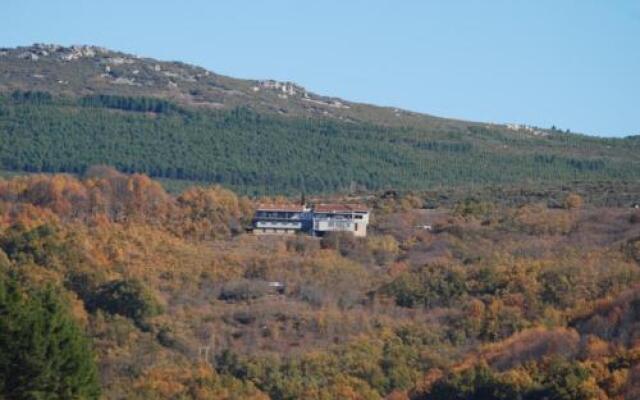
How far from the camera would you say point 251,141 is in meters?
106

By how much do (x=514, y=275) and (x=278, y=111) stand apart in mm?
51793

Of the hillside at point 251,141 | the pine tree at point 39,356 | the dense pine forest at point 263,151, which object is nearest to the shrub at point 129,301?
the pine tree at point 39,356

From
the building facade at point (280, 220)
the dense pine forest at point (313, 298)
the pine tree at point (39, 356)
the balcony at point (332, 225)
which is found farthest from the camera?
the building facade at point (280, 220)

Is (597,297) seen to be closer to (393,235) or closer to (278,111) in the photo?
(393,235)

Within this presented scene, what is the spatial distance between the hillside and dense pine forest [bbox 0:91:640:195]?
0.08 m

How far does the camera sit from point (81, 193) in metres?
81.2

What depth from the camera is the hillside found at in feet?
331

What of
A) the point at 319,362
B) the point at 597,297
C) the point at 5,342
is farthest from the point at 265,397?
the point at 597,297

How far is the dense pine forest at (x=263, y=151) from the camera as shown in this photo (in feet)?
330

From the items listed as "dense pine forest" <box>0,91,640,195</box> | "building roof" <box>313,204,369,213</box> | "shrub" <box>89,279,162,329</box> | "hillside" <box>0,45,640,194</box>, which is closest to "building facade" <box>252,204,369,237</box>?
"building roof" <box>313,204,369,213</box>

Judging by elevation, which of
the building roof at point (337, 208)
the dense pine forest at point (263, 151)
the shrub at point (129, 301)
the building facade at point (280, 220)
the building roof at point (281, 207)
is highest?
the dense pine forest at point (263, 151)

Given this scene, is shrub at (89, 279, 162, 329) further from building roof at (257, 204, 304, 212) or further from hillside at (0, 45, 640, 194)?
hillside at (0, 45, 640, 194)

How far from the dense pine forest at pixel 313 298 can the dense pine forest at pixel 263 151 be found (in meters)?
11.7

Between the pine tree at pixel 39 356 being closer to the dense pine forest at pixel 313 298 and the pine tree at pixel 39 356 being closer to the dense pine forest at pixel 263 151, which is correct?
the dense pine forest at pixel 313 298
